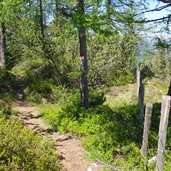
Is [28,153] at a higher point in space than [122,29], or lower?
lower

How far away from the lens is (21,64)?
71.2 feet

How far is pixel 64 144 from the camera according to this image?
9008mm

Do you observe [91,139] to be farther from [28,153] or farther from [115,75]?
[115,75]

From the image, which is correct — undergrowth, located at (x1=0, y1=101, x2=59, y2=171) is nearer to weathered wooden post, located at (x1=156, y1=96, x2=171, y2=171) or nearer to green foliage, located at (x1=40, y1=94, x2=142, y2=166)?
green foliage, located at (x1=40, y1=94, x2=142, y2=166)

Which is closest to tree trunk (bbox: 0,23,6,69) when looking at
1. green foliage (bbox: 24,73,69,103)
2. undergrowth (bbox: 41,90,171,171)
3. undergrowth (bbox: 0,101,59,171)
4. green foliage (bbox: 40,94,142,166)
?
green foliage (bbox: 24,73,69,103)

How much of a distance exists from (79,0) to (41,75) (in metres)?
9.08

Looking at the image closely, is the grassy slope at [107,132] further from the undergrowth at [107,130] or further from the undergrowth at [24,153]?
the undergrowth at [24,153]

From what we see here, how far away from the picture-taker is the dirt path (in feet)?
25.4

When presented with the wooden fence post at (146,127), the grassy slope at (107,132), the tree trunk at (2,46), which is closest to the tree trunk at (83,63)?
the grassy slope at (107,132)

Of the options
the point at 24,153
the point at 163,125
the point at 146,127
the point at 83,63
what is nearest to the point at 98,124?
the point at 83,63

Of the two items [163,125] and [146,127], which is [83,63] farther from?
[163,125]

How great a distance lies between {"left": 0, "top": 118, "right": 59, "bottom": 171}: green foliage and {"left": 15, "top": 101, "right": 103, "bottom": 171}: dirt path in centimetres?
52

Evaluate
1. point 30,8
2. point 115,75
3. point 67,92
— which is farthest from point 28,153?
point 115,75

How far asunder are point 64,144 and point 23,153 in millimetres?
2356
